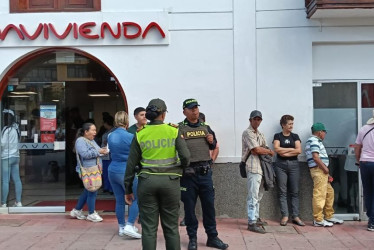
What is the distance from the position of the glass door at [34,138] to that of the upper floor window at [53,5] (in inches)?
54.4

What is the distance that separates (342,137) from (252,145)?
6.74 ft

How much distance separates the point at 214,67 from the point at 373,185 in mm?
3291

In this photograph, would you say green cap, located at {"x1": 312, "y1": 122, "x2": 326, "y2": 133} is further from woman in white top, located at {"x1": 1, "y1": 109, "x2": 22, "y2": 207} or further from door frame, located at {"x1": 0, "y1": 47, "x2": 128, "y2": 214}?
woman in white top, located at {"x1": 1, "y1": 109, "x2": 22, "y2": 207}

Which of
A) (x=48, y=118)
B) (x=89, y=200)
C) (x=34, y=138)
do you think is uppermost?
(x=48, y=118)

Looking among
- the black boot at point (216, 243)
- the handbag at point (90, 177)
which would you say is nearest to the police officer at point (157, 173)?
the black boot at point (216, 243)

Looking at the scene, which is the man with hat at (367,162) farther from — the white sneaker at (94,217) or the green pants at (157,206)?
the white sneaker at (94,217)

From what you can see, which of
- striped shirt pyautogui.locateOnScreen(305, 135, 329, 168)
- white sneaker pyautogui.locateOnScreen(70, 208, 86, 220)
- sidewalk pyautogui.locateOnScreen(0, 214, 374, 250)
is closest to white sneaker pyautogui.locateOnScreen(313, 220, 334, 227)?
sidewalk pyautogui.locateOnScreen(0, 214, 374, 250)

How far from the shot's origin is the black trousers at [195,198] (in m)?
6.34

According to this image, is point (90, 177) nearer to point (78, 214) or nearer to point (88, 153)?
point (88, 153)

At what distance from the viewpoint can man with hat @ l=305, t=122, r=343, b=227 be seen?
7801 millimetres

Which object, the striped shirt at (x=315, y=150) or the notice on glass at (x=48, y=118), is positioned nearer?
the striped shirt at (x=315, y=150)

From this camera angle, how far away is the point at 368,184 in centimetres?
766

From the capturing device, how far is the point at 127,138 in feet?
22.5

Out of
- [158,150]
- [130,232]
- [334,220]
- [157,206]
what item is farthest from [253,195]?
[158,150]
